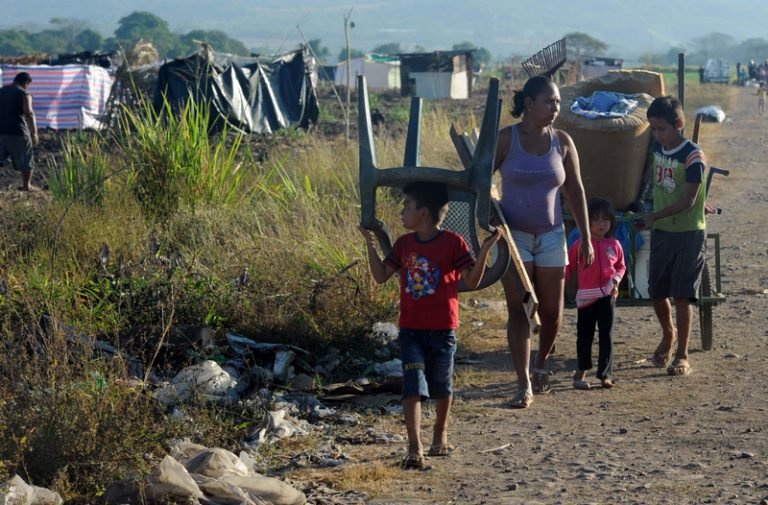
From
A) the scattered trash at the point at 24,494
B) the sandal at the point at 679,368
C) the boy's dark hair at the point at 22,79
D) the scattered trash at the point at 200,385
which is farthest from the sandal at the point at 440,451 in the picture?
the boy's dark hair at the point at 22,79

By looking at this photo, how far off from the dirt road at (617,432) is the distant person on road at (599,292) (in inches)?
6.3

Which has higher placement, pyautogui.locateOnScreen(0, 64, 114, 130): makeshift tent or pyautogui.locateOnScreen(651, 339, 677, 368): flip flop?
pyautogui.locateOnScreen(0, 64, 114, 130): makeshift tent

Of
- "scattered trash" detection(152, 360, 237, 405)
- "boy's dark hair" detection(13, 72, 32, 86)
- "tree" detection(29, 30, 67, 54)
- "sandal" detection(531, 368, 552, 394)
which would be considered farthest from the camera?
"tree" detection(29, 30, 67, 54)

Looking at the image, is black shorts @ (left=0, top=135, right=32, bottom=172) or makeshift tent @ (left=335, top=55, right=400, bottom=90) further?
makeshift tent @ (left=335, top=55, right=400, bottom=90)

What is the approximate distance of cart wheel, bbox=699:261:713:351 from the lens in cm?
786

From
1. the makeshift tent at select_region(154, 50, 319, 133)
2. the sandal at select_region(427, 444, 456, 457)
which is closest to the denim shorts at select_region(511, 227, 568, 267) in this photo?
the sandal at select_region(427, 444, 456, 457)

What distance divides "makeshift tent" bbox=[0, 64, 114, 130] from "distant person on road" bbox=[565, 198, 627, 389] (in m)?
24.1

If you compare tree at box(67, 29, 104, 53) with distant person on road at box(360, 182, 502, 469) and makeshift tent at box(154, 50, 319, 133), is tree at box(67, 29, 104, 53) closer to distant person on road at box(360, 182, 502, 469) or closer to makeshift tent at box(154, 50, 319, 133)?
makeshift tent at box(154, 50, 319, 133)

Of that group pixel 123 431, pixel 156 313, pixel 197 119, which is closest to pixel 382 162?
pixel 197 119

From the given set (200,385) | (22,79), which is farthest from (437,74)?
(200,385)

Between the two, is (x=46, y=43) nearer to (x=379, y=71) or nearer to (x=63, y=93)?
(x=379, y=71)

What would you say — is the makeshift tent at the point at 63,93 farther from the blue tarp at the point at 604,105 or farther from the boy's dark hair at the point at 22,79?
the blue tarp at the point at 604,105

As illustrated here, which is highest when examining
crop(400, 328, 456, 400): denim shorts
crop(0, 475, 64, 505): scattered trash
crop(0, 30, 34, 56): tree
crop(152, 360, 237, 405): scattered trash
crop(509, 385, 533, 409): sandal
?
crop(0, 30, 34, 56): tree

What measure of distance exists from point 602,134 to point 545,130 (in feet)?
6.03
